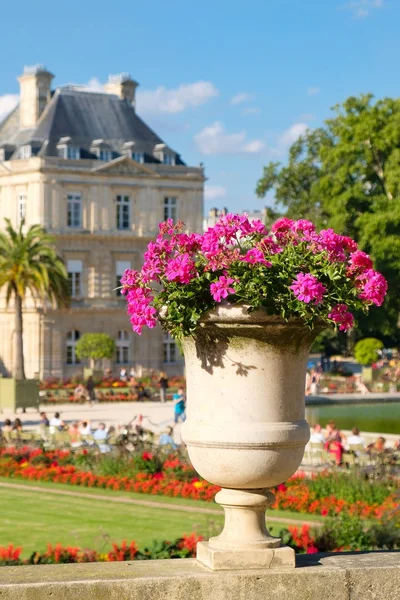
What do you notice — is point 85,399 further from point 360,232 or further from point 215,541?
point 215,541

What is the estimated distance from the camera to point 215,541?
734 cm

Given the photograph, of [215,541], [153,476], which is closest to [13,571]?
[215,541]

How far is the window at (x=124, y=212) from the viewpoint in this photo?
68.8 m

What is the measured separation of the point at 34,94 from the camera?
68.5 m

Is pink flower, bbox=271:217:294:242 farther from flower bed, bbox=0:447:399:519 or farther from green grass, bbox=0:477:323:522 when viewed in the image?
green grass, bbox=0:477:323:522

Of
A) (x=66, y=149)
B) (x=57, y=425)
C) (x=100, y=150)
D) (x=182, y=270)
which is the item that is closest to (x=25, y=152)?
(x=66, y=149)

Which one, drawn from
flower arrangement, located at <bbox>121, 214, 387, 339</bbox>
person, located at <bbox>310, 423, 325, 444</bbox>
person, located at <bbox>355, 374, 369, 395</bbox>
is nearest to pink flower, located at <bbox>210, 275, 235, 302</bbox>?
flower arrangement, located at <bbox>121, 214, 387, 339</bbox>

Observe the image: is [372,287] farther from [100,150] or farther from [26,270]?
[100,150]

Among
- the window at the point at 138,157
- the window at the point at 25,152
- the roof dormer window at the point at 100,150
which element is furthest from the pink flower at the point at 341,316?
the window at the point at 138,157

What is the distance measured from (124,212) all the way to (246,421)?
62116 millimetres

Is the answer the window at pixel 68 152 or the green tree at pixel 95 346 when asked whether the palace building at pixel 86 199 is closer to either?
the window at pixel 68 152

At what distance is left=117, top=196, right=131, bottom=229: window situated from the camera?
68.8m

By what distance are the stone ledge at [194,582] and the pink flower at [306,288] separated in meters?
1.48

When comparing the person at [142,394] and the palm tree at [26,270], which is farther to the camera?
the palm tree at [26,270]
